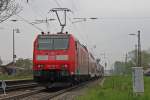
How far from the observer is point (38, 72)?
26375 millimetres

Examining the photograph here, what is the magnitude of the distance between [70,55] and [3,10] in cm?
505

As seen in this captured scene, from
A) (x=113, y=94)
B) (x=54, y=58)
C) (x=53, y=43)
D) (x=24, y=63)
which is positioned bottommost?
(x=113, y=94)

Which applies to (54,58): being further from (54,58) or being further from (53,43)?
(53,43)

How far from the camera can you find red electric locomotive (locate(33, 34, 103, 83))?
86.9 feet

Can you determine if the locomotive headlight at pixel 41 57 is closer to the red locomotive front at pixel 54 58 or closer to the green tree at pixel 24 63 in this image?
the red locomotive front at pixel 54 58

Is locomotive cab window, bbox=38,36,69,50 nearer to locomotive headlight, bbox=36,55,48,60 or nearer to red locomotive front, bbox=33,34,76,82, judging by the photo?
red locomotive front, bbox=33,34,76,82

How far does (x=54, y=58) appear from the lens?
2673 cm

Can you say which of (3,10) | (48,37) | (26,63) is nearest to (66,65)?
(48,37)

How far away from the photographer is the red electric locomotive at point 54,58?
86.9 ft

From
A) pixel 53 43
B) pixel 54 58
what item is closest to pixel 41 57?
pixel 54 58

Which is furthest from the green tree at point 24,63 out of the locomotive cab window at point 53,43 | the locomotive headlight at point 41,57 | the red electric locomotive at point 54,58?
the locomotive headlight at point 41,57

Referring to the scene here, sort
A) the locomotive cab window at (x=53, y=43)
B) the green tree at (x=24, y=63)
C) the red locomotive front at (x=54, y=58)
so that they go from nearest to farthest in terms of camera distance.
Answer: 1. the red locomotive front at (x=54, y=58)
2. the locomotive cab window at (x=53, y=43)
3. the green tree at (x=24, y=63)

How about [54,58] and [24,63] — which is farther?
[24,63]

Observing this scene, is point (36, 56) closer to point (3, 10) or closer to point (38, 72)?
point (38, 72)
